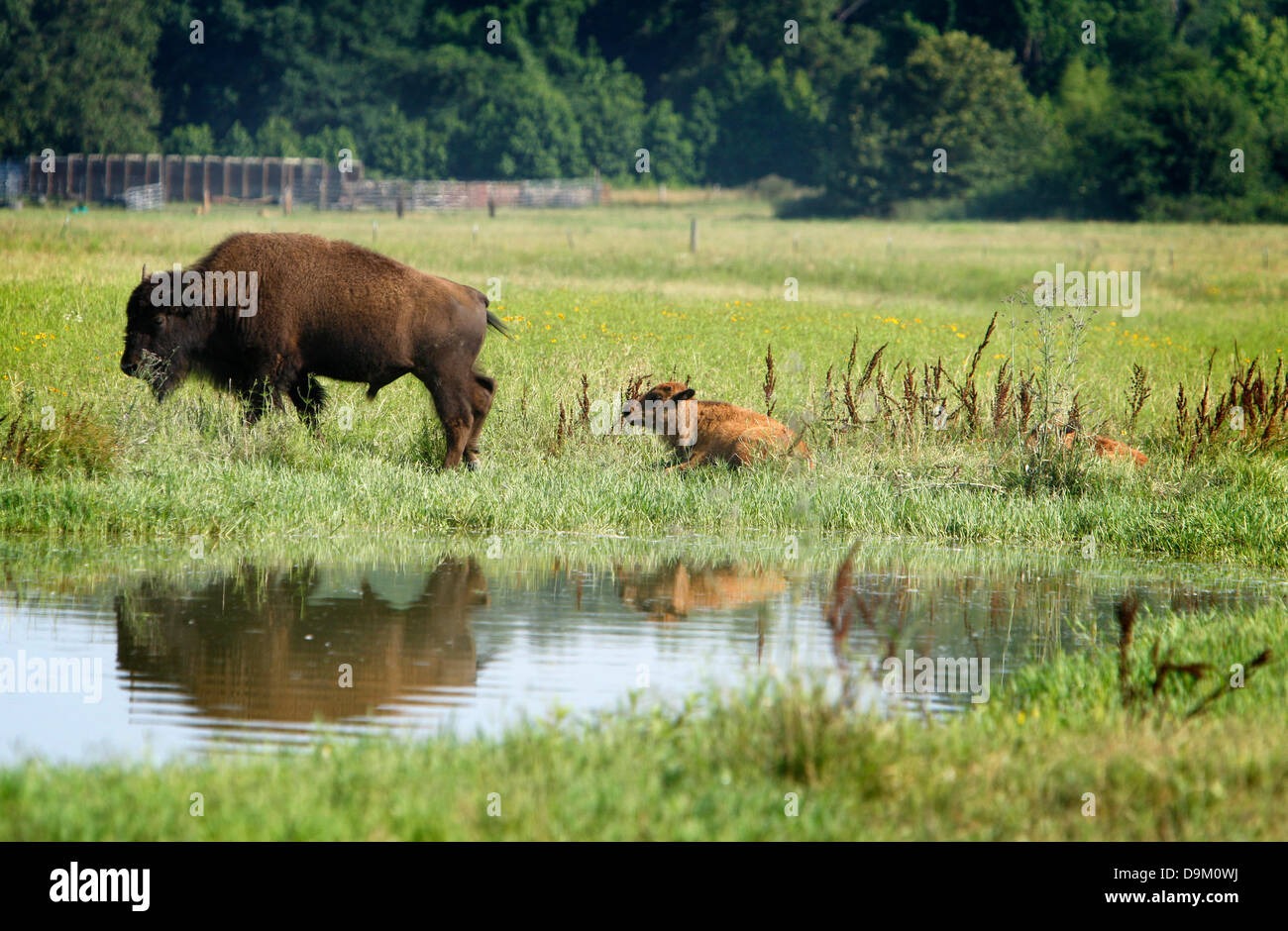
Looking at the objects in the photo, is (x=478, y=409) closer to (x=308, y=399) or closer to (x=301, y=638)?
(x=308, y=399)

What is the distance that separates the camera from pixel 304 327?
1182 centimetres

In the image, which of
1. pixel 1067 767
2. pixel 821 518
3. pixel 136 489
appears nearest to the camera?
pixel 1067 767

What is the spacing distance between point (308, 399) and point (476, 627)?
18.5 feet

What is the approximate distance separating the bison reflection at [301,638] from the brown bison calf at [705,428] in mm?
3632

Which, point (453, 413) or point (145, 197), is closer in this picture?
point (453, 413)

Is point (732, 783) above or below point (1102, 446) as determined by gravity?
below

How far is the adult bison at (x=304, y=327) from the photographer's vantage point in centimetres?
1180

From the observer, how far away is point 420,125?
80.4 meters

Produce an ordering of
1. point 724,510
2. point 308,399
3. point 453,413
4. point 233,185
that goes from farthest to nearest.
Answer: point 233,185, point 308,399, point 453,413, point 724,510

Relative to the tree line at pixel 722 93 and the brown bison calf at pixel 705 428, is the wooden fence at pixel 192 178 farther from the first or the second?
the brown bison calf at pixel 705 428

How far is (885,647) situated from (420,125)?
77.2 meters

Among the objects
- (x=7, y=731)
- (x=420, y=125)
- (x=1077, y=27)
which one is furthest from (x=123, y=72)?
(x=7, y=731)

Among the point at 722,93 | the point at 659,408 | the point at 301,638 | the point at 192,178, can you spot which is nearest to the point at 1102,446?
the point at 659,408
